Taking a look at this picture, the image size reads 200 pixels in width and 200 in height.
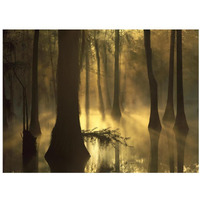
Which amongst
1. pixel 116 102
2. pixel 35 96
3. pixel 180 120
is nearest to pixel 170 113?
pixel 180 120

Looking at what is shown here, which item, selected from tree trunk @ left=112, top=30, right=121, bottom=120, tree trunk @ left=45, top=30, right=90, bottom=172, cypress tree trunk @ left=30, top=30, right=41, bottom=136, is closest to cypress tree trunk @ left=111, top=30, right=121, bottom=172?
tree trunk @ left=112, top=30, right=121, bottom=120

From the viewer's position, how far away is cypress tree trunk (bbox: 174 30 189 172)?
4.66 m

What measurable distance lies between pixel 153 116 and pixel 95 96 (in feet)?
3.56

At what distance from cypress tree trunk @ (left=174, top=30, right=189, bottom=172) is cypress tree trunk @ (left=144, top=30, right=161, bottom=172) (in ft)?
1.20

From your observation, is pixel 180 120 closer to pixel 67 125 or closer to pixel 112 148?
pixel 112 148

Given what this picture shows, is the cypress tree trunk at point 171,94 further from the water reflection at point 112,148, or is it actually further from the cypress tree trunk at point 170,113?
the water reflection at point 112,148

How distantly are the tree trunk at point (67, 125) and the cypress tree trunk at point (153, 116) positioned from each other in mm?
1159

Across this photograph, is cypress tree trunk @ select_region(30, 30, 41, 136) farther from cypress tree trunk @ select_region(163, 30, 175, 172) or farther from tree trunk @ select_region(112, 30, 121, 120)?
cypress tree trunk @ select_region(163, 30, 175, 172)

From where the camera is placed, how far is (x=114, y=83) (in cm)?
465
